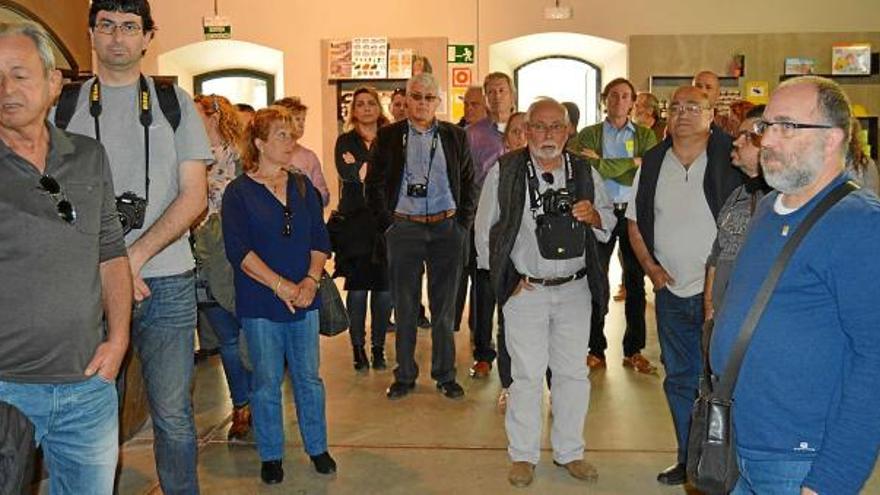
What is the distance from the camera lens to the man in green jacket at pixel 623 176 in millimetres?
5637

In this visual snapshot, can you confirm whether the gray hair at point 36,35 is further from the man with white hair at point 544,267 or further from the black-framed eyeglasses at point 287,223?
the man with white hair at point 544,267

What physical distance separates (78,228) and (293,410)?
2.96 m

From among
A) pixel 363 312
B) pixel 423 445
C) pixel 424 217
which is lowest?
pixel 423 445

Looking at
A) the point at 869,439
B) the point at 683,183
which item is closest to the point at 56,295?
the point at 869,439

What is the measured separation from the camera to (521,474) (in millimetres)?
3861

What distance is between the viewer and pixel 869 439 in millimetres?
1819

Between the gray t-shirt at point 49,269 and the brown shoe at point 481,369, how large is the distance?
354cm

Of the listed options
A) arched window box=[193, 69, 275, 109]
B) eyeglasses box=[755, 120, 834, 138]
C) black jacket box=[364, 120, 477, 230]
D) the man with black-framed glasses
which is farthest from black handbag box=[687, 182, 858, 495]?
arched window box=[193, 69, 275, 109]

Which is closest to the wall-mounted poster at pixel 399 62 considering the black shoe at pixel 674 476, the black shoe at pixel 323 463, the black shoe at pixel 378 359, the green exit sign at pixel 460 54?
the green exit sign at pixel 460 54

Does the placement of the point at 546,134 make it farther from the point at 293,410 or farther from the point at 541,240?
the point at 293,410

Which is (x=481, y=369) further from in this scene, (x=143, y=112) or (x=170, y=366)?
(x=143, y=112)

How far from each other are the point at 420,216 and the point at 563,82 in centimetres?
696

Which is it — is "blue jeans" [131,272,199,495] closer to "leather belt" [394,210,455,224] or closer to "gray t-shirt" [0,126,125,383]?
"gray t-shirt" [0,126,125,383]

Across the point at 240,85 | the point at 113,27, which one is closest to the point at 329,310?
the point at 113,27
